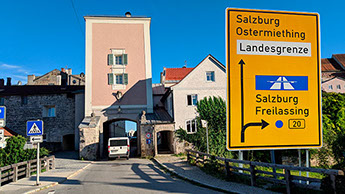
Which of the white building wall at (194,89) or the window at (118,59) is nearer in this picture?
the white building wall at (194,89)

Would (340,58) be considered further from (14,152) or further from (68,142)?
(14,152)

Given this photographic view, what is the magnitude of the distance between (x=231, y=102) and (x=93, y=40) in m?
26.2

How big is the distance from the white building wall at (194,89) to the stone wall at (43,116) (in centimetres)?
1375

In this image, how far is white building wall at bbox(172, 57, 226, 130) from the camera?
26.1 metres

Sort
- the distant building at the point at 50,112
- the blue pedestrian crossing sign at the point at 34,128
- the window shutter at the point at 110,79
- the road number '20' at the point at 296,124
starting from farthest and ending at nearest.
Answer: the distant building at the point at 50,112 < the window shutter at the point at 110,79 < the blue pedestrian crossing sign at the point at 34,128 < the road number '20' at the point at 296,124

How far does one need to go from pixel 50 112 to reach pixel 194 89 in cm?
1848

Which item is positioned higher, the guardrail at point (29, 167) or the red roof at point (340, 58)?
the red roof at point (340, 58)

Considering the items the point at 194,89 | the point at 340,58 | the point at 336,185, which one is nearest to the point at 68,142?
the point at 194,89

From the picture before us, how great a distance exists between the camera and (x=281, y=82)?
7188 millimetres

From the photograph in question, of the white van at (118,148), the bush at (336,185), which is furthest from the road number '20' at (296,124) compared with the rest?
the white van at (118,148)

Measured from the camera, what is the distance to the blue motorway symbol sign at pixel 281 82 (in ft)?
23.2

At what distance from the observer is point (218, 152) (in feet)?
82.0

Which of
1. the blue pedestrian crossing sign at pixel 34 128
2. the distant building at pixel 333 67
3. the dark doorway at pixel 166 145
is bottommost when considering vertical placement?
the dark doorway at pixel 166 145

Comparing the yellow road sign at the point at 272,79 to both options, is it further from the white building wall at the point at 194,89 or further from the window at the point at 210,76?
the window at the point at 210,76
